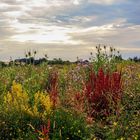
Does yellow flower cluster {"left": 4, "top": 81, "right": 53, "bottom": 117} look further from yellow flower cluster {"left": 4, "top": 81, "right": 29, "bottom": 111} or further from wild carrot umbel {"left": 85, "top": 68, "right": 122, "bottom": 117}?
wild carrot umbel {"left": 85, "top": 68, "right": 122, "bottom": 117}

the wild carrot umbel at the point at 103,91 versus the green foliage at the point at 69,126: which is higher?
the wild carrot umbel at the point at 103,91

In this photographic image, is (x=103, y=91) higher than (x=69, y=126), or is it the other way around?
(x=103, y=91)

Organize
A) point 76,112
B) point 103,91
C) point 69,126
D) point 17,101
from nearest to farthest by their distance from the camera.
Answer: point 69,126, point 76,112, point 17,101, point 103,91

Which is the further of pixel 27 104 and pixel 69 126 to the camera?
pixel 27 104

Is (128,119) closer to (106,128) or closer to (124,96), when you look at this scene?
(106,128)

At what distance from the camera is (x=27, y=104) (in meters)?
8.76

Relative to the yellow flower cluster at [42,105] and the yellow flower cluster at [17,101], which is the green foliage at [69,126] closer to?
the yellow flower cluster at [42,105]

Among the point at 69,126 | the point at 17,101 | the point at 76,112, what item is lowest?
the point at 69,126

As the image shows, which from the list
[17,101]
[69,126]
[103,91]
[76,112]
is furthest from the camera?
[103,91]

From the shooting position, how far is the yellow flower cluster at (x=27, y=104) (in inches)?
327

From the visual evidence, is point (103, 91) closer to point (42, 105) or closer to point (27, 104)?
point (42, 105)

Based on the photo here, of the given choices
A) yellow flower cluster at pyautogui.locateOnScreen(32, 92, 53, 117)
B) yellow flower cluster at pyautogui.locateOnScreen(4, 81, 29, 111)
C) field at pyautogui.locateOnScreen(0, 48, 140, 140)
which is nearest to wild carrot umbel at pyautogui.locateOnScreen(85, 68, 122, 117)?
field at pyautogui.locateOnScreen(0, 48, 140, 140)

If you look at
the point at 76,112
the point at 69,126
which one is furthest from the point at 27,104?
the point at 69,126

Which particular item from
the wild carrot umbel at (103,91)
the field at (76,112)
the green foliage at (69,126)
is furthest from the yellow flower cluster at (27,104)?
the wild carrot umbel at (103,91)
